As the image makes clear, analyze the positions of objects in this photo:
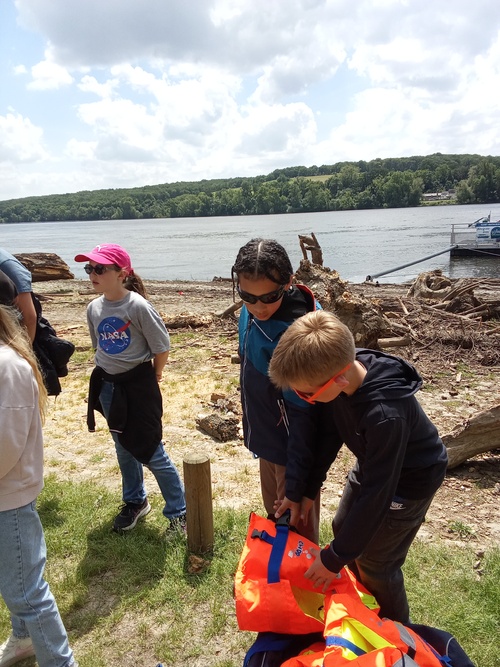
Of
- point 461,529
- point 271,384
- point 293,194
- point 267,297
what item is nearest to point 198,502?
point 271,384

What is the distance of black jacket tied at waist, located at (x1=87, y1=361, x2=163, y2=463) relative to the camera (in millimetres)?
3277

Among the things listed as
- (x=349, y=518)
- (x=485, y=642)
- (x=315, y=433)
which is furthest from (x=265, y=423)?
(x=485, y=642)

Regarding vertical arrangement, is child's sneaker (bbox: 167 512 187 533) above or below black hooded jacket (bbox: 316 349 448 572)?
below

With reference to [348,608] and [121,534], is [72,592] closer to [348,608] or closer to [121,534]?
[121,534]

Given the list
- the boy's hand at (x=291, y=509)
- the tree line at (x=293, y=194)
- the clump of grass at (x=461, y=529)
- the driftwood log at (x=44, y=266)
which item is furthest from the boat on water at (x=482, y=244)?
the tree line at (x=293, y=194)

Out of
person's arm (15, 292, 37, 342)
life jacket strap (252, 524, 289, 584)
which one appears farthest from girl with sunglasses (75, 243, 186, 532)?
life jacket strap (252, 524, 289, 584)

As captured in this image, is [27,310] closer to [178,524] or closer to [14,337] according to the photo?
[14,337]

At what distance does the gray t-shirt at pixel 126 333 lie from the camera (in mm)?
3246

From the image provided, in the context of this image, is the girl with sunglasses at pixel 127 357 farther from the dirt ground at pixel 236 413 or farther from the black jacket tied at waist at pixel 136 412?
the dirt ground at pixel 236 413

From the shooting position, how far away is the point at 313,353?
176 centimetres

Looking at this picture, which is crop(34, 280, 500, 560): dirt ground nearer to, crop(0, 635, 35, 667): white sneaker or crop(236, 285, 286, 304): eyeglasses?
crop(0, 635, 35, 667): white sneaker

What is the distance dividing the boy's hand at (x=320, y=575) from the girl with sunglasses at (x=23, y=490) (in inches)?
45.9

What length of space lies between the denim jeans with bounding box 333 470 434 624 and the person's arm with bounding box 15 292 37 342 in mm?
2553

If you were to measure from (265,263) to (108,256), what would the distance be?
1.36 m
